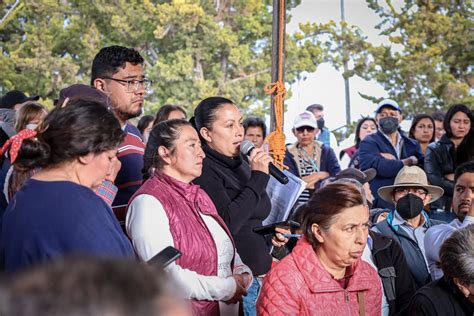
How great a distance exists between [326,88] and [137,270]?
41.0 feet

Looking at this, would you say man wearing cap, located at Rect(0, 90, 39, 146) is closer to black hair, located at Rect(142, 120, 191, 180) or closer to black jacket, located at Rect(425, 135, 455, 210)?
black hair, located at Rect(142, 120, 191, 180)

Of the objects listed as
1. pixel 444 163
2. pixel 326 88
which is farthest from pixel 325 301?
pixel 326 88

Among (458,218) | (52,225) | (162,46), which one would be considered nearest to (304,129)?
(458,218)

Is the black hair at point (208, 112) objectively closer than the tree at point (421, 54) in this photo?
Yes

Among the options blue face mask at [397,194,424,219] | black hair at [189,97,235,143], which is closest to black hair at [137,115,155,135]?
black hair at [189,97,235,143]

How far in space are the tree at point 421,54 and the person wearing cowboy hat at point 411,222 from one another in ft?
26.0

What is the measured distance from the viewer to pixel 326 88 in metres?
13.1

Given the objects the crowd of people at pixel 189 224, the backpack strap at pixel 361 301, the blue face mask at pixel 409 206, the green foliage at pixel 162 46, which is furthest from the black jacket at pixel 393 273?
the green foliage at pixel 162 46

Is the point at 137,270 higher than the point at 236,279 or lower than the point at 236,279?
higher

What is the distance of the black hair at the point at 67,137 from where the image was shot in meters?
1.96

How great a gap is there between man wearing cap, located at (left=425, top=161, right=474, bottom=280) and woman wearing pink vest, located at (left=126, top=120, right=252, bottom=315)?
0.99m

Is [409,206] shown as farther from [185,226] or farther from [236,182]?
[185,226]

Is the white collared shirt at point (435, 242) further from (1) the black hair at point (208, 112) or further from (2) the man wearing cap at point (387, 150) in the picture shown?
(2) the man wearing cap at point (387, 150)

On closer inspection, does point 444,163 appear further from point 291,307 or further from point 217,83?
point 217,83
